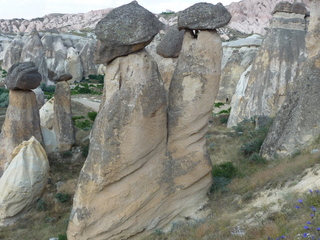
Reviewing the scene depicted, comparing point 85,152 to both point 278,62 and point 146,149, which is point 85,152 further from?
point 278,62

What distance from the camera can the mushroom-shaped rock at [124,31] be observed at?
451 cm

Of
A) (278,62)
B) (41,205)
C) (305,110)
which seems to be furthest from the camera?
(278,62)

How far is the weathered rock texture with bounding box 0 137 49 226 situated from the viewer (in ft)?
21.5

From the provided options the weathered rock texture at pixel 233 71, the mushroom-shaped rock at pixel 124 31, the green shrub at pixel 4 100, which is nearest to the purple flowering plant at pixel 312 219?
the mushroom-shaped rock at pixel 124 31

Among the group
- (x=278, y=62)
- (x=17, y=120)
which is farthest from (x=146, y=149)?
(x=278, y=62)

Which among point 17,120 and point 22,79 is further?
point 17,120

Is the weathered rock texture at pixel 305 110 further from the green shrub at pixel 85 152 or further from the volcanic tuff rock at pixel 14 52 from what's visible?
the volcanic tuff rock at pixel 14 52

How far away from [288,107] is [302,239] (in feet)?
15.0

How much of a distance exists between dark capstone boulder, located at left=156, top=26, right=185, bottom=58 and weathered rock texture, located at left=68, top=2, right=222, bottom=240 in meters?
1.00

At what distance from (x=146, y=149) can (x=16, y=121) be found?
4.80 meters

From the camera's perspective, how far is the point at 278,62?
37.0 feet

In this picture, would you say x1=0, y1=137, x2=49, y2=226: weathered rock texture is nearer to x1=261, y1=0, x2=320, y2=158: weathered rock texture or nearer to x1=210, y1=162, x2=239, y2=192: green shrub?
x1=210, y1=162, x2=239, y2=192: green shrub

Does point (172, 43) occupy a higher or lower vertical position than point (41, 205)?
higher

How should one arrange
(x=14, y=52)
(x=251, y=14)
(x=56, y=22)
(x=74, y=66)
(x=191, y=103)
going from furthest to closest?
(x=56, y=22)
(x=251, y=14)
(x=14, y=52)
(x=74, y=66)
(x=191, y=103)
